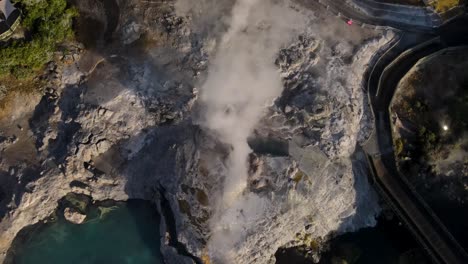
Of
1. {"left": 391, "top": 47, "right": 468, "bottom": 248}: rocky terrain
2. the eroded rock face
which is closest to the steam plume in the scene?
{"left": 391, "top": 47, "right": 468, "bottom": 248}: rocky terrain

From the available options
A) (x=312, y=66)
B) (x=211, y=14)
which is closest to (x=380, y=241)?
(x=312, y=66)

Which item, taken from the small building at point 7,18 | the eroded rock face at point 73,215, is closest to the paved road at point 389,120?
the eroded rock face at point 73,215

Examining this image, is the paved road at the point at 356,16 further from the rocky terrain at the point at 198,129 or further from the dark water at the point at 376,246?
the dark water at the point at 376,246

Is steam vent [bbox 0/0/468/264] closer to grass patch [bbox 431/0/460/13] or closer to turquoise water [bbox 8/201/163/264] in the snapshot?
grass patch [bbox 431/0/460/13]

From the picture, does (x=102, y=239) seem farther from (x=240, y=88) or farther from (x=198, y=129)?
(x=240, y=88)

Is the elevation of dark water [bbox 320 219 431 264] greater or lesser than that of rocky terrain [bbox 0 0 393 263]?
lesser

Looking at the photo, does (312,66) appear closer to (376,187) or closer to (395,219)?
(376,187)
